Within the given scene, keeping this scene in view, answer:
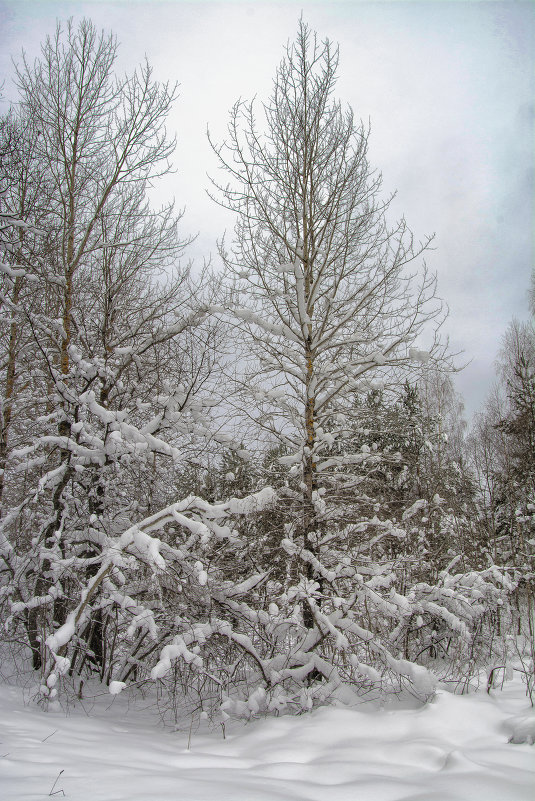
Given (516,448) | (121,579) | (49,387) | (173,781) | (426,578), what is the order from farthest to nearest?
1. (516,448)
2. (49,387)
3. (426,578)
4. (121,579)
5. (173,781)

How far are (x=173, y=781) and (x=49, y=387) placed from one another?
670 centimetres

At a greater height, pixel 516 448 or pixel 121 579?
pixel 516 448

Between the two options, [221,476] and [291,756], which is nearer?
[291,756]

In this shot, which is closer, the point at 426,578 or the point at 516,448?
the point at 426,578

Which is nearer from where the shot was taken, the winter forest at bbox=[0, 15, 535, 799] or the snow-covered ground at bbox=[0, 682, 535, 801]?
the snow-covered ground at bbox=[0, 682, 535, 801]

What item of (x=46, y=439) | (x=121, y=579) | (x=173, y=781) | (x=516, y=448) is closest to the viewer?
(x=173, y=781)

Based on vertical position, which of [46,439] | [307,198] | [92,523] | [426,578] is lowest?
[426,578]

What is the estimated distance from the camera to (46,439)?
5.66 meters

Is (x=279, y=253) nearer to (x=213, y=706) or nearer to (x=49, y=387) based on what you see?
(x=49, y=387)

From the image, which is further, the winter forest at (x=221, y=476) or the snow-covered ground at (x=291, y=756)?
the winter forest at (x=221, y=476)

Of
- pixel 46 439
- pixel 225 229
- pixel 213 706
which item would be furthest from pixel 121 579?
pixel 225 229

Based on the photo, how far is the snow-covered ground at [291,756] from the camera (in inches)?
87.1

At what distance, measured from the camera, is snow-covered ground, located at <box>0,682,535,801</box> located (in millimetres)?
2213

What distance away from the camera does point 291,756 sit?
123 inches
